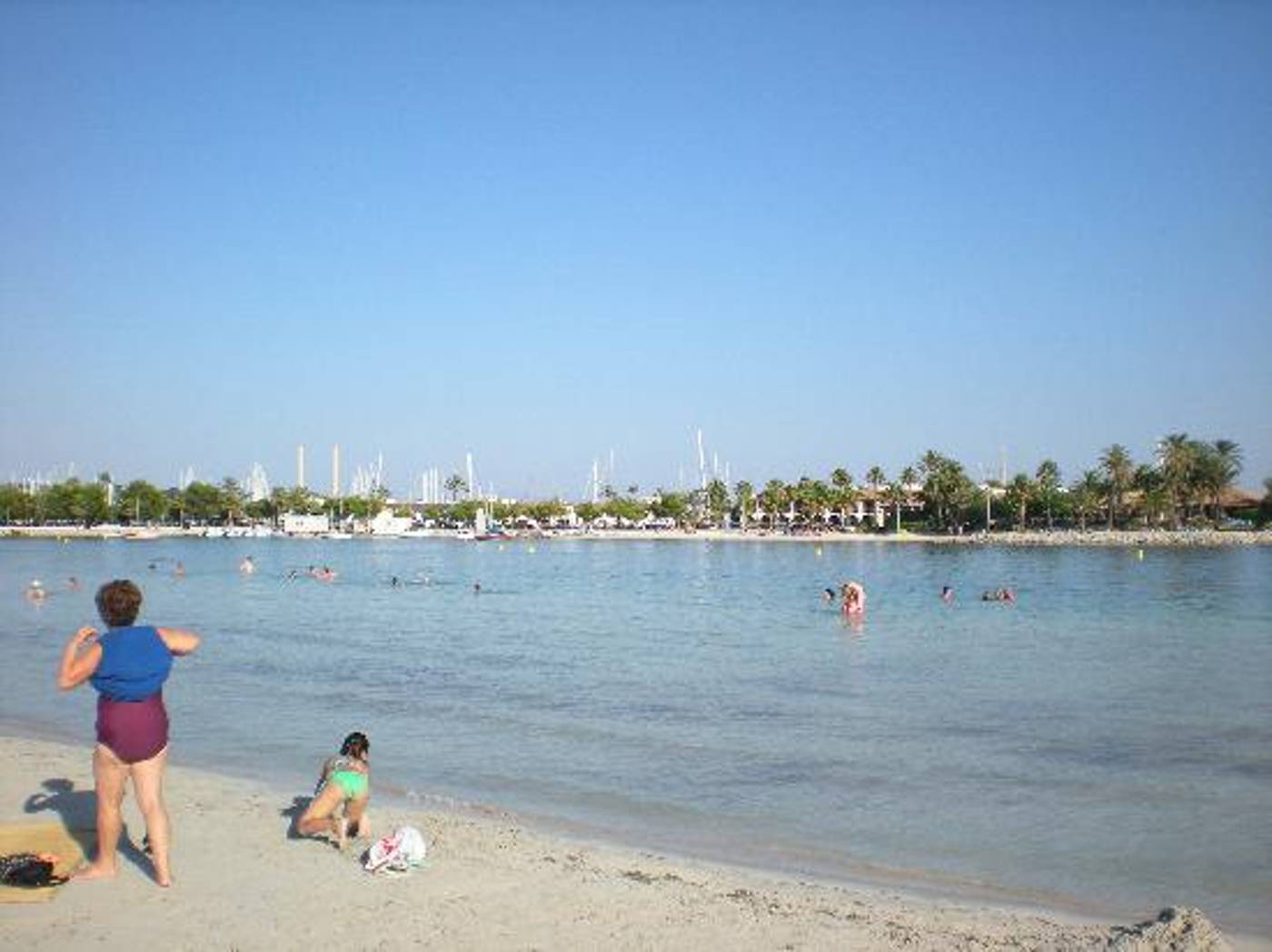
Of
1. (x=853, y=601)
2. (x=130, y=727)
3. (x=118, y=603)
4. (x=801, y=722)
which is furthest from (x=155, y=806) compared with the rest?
(x=853, y=601)

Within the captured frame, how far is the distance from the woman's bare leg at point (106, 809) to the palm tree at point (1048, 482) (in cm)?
16029

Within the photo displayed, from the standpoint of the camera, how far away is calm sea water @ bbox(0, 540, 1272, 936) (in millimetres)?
11703

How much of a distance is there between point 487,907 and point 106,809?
278 cm

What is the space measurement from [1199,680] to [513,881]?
2087 cm

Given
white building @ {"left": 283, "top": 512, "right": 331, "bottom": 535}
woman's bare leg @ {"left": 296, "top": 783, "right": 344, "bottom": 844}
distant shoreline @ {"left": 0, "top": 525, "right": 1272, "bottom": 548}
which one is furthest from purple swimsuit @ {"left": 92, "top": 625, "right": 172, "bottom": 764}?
white building @ {"left": 283, "top": 512, "right": 331, "bottom": 535}

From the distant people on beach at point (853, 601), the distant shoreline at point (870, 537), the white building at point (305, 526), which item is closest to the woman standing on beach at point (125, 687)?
the distant people on beach at point (853, 601)

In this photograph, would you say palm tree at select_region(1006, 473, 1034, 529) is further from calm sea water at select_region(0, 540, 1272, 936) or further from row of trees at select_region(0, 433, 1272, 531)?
calm sea water at select_region(0, 540, 1272, 936)

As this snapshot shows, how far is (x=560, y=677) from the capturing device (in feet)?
82.1

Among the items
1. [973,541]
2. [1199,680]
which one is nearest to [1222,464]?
[973,541]

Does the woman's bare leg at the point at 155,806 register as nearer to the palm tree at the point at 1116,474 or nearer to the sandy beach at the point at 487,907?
the sandy beach at the point at 487,907

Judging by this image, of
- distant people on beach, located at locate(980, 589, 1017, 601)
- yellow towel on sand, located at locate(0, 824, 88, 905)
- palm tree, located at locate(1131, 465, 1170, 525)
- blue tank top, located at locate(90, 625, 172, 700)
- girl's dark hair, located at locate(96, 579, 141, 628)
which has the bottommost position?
distant people on beach, located at locate(980, 589, 1017, 601)

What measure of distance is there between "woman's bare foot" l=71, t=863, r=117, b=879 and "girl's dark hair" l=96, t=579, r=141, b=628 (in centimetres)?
193

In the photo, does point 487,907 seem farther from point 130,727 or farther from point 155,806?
point 130,727

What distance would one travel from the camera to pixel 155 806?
813 centimetres
